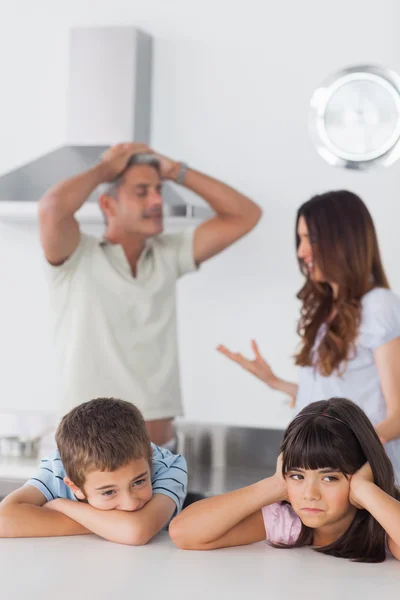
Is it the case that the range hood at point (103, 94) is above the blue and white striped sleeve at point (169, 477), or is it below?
above

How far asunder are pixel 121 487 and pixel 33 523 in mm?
152

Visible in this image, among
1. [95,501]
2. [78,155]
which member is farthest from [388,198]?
[95,501]

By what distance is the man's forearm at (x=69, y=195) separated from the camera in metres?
2.44

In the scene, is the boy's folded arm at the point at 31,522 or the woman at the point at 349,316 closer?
the boy's folded arm at the point at 31,522

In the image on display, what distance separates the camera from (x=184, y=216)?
2.74 m

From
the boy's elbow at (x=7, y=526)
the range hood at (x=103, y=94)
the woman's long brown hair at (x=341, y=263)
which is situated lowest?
the boy's elbow at (x=7, y=526)

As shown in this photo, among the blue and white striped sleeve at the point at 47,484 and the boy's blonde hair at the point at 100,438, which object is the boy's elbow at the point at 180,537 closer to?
the boy's blonde hair at the point at 100,438

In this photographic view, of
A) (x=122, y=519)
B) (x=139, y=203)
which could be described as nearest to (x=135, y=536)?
(x=122, y=519)

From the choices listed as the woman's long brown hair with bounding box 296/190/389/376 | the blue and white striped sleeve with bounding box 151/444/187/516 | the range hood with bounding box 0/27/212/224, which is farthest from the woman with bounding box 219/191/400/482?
the range hood with bounding box 0/27/212/224

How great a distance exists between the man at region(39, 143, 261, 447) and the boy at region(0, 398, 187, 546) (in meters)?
0.93

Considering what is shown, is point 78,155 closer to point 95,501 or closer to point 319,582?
point 95,501

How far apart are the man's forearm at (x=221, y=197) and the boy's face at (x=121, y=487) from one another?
1286mm

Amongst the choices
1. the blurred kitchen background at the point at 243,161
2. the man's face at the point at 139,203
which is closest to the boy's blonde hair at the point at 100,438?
the man's face at the point at 139,203

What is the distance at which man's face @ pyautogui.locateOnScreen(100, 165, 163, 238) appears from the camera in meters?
2.58
